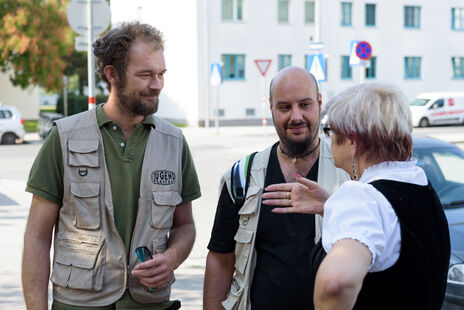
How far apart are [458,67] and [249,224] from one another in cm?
4397

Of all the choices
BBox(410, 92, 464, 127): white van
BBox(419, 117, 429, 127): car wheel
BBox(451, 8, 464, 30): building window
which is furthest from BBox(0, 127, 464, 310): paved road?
BBox(451, 8, 464, 30): building window

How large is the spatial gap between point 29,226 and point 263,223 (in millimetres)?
1014

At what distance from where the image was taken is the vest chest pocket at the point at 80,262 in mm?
2910

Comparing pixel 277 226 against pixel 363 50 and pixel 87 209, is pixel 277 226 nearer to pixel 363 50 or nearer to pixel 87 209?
pixel 87 209

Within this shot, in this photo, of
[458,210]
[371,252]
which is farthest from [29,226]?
[458,210]

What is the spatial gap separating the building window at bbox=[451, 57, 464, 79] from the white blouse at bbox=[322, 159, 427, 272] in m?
44.4

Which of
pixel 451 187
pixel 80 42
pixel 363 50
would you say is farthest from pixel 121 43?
pixel 363 50

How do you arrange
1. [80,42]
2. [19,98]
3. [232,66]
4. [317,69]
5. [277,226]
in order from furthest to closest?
1. [19,98]
2. [232,66]
3. [317,69]
4. [80,42]
5. [277,226]

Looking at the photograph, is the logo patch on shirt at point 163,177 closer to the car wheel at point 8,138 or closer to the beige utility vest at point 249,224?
the beige utility vest at point 249,224

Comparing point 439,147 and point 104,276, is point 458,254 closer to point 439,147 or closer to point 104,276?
point 439,147

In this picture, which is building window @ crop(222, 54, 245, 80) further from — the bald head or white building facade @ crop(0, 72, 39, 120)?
the bald head

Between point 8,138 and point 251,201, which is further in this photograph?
point 8,138

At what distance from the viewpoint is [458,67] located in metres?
44.3

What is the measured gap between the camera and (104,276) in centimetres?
294
